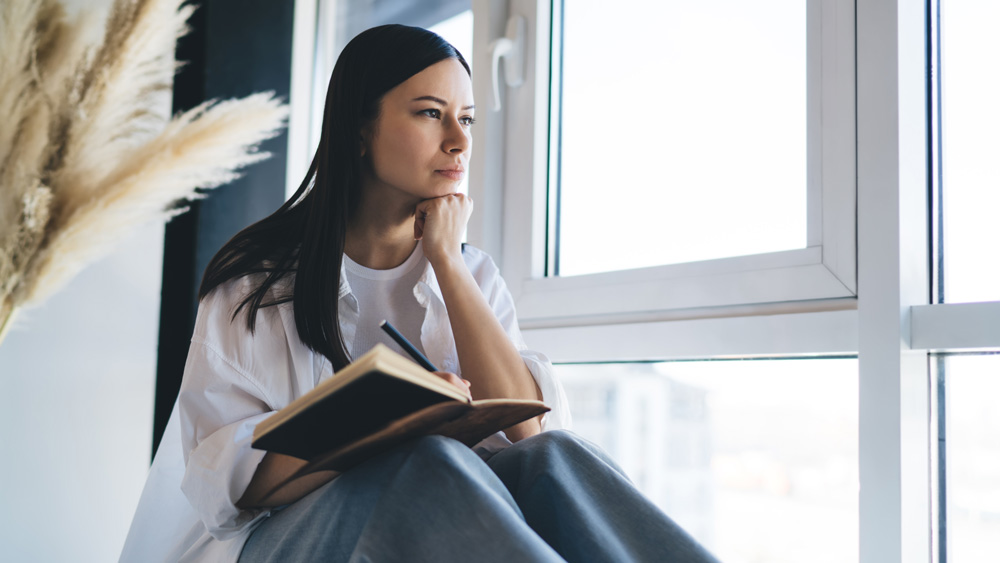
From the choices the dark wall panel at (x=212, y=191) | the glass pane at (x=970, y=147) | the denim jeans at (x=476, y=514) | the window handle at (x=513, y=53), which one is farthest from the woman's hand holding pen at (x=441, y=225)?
the dark wall panel at (x=212, y=191)

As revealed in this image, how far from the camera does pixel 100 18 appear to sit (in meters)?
1.77

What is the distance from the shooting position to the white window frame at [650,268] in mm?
1171

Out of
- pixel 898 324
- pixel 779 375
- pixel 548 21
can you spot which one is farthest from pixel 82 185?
pixel 898 324

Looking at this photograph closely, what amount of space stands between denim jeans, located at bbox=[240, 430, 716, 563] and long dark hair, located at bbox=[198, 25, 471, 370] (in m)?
0.30

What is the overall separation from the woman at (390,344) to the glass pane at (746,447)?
32 centimetres

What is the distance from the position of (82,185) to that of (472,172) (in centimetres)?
79

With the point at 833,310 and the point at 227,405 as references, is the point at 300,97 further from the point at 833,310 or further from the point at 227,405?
the point at 833,310

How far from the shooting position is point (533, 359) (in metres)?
1.20

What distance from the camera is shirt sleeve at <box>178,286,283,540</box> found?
94cm

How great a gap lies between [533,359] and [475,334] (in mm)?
105

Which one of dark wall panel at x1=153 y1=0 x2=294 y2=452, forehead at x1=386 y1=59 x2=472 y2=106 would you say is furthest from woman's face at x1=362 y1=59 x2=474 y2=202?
dark wall panel at x1=153 y1=0 x2=294 y2=452

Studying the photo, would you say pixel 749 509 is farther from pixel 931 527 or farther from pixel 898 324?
pixel 898 324

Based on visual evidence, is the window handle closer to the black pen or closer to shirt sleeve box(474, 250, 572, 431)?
shirt sleeve box(474, 250, 572, 431)

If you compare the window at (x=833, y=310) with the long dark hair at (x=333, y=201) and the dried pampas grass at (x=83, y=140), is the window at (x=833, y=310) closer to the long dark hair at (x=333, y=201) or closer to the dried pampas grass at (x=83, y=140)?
the long dark hair at (x=333, y=201)
